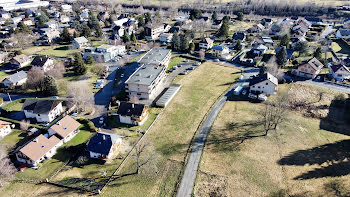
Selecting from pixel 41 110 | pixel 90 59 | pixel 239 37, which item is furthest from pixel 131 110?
pixel 239 37

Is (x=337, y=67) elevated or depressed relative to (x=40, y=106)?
elevated

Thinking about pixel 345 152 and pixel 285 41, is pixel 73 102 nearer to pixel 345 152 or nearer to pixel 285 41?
pixel 345 152

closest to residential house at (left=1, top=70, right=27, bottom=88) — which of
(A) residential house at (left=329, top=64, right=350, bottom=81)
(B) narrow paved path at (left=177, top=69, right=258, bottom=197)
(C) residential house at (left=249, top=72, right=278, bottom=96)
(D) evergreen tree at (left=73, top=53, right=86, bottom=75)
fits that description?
(D) evergreen tree at (left=73, top=53, right=86, bottom=75)

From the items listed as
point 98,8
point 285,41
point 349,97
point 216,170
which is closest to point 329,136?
point 349,97

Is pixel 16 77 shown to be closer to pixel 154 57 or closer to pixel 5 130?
pixel 5 130

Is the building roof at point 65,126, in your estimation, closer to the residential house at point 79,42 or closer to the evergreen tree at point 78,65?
the evergreen tree at point 78,65

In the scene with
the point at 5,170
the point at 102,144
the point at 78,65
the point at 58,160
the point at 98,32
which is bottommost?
the point at 58,160
